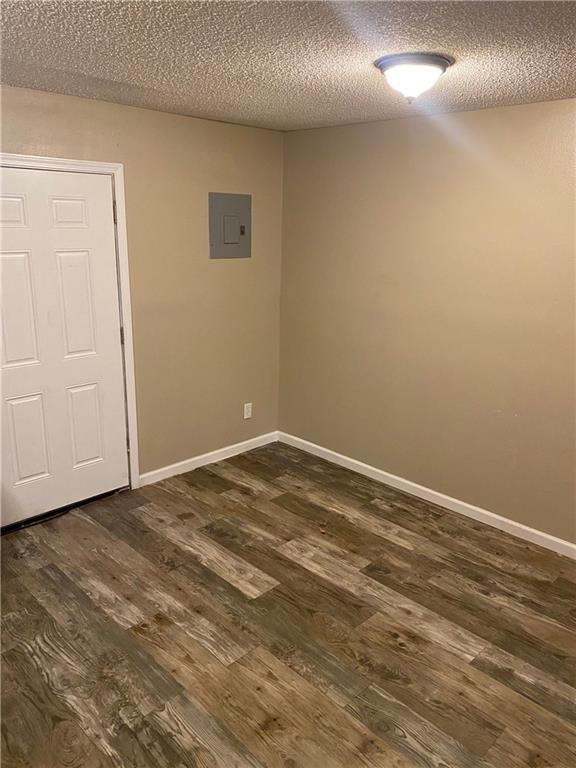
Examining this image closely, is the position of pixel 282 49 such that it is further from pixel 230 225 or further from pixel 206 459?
pixel 206 459

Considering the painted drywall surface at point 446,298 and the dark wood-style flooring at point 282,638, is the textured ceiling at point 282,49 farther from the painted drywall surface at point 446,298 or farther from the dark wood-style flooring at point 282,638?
the dark wood-style flooring at point 282,638

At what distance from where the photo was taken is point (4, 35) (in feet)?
6.47

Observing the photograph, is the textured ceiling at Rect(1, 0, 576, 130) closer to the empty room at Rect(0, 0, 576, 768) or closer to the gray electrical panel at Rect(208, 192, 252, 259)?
the empty room at Rect(0, 0, 576, 768)

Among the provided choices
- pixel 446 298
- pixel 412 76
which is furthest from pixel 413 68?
pixel 446 298

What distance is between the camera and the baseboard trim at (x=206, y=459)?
395cm

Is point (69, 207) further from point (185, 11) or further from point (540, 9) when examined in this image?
point (540, 9)

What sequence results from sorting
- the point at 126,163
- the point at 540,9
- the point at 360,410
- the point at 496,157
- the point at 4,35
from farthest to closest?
1. the point at 360,410
2. the point at 126,163
3. the point at 496,157
4. the point at 4,35
5. the point at 540,9

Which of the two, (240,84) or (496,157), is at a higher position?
(240,84)

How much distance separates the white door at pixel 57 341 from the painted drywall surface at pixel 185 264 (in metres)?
0.17

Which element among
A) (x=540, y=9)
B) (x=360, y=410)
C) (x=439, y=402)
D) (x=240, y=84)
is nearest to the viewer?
(x=540, y=9)

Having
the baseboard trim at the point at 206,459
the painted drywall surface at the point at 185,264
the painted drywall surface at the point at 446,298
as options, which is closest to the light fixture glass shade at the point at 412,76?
the painted drywall surface at the point at 446,298

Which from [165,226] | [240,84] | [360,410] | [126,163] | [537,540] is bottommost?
[537,540]

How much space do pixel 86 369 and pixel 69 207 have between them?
92 centimetres

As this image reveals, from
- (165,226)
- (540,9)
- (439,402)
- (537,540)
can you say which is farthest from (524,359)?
(165,226)
